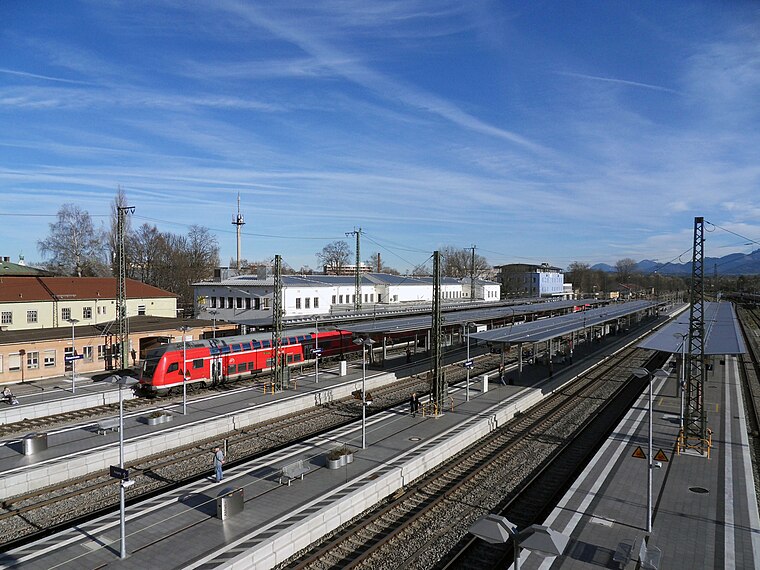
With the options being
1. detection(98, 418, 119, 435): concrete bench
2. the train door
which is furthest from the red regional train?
detection(98, 418, 119, 435): concrete bench

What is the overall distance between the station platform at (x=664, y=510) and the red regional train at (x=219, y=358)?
19115mm

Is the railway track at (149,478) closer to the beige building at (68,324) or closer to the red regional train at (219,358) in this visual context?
the red regional train at (219,358)

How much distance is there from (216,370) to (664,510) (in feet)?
79.4

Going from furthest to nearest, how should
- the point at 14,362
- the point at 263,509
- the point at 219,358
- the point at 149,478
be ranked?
the point at 14,362, the point at 219,358, the point at 149,478, the point at 263,509

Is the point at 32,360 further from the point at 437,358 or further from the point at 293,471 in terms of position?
the point at 437,358

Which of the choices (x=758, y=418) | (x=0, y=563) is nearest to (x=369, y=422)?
(x=0, y=563)

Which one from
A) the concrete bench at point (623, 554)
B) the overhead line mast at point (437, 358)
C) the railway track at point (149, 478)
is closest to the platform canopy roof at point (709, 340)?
the overhead line mast at point (437, 358)

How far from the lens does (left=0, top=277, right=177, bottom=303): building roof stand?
39.4 metres

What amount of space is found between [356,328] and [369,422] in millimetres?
15330

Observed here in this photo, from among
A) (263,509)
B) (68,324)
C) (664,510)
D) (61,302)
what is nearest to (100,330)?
(61,302)

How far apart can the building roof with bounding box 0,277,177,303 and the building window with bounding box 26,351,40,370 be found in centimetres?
844

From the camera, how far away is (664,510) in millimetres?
14789

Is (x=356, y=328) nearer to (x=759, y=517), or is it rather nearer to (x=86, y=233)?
(x=759, y=517)

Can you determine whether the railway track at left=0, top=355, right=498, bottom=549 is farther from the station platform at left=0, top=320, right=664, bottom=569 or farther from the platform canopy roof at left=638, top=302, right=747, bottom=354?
the platform canopy roof at left=638, top=302, right=747, bottom=354
